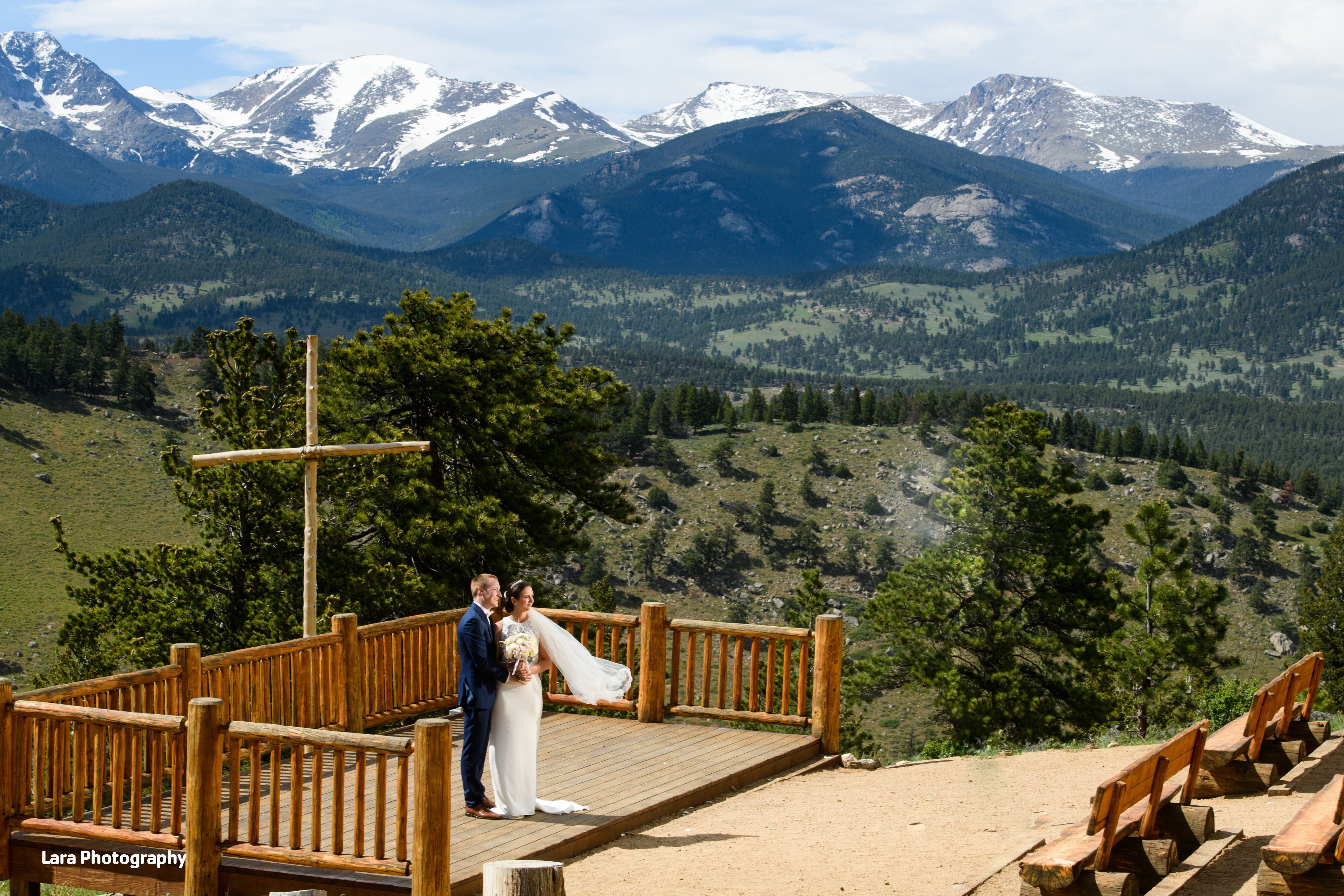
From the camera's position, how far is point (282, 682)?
9812mm

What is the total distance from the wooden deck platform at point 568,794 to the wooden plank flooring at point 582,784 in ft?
0.04

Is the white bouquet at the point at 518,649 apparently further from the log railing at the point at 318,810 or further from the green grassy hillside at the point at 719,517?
the green grassy hillside at the point at 719,517

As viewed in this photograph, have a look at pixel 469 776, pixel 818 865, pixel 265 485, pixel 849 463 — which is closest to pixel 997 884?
pixel 818 865

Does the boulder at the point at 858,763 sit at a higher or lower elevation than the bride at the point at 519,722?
lower

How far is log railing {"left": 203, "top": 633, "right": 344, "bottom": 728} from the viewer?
367 inches

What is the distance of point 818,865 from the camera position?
7.71 m

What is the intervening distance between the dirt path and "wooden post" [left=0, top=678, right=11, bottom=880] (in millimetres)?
3774

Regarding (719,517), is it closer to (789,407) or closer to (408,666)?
(789,407)

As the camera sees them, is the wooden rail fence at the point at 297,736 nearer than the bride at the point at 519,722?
Yes

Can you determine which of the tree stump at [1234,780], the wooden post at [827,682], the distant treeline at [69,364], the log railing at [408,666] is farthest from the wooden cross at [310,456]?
the distant treeline at [69,364]

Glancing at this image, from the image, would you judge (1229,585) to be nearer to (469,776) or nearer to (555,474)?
(555,474)

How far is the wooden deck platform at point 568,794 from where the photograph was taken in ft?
23.7

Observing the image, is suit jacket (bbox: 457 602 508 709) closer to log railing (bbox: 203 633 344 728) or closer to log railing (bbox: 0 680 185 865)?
log railing (bbox: 203 633 344 728)

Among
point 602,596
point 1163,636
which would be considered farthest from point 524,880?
point 602,596
